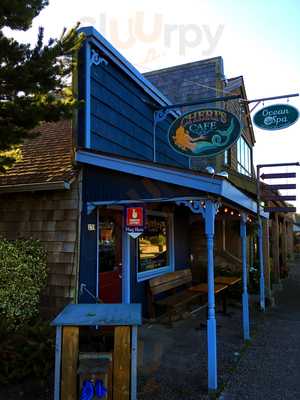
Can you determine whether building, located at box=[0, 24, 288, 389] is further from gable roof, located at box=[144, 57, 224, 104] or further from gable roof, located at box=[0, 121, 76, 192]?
gable roof, located at box=[144, 57, 224, 104]

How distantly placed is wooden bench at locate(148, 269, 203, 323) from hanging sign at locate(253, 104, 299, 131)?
4202 mm

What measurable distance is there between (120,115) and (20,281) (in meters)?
4.05

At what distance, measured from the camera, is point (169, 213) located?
32.4 ft

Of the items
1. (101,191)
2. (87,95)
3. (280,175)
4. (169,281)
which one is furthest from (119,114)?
(280,175)

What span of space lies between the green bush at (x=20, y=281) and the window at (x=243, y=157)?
11094mm

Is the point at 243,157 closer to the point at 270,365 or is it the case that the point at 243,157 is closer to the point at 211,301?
the point at 270,365

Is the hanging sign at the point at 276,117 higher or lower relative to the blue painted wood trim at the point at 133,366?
higher

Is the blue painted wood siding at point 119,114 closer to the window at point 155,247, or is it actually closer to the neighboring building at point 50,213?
the neighboring building at point 50,213

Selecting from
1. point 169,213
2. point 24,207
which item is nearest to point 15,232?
point 24,207

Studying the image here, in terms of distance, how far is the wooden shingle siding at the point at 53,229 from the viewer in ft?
20.4

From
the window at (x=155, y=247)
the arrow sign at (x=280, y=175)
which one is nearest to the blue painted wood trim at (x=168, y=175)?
the window at (x=155, y=247)

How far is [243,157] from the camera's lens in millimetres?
16906

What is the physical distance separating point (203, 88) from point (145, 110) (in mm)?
4923

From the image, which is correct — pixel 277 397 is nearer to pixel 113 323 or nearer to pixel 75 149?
pixel 113 323
